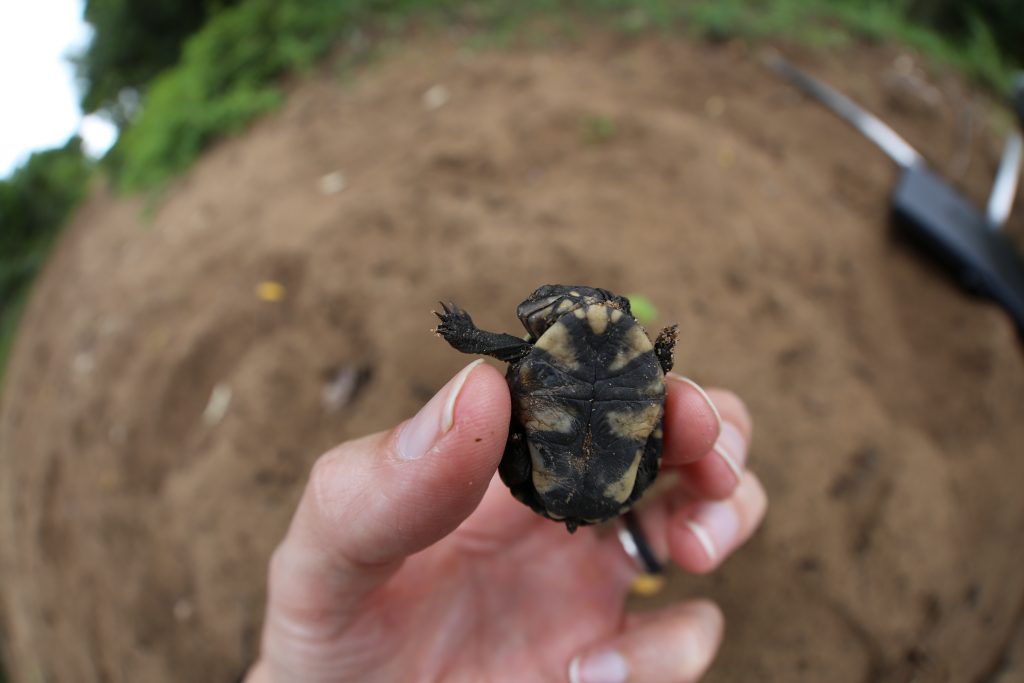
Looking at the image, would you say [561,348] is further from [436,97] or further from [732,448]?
[436,97]

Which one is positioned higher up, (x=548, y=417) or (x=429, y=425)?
(x=429, y=425)

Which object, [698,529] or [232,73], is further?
Result: [232,73]

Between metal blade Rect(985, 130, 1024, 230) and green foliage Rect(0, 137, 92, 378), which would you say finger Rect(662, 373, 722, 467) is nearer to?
metal blade Rect(985, 130, 1024, 230)

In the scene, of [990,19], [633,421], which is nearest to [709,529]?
[633,421]

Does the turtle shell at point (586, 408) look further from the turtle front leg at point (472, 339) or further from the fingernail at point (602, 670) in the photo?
the fingernail at point (602, 670)

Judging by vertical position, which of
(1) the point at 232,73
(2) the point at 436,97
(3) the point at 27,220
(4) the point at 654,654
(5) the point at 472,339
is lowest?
(3) the point at 27,220

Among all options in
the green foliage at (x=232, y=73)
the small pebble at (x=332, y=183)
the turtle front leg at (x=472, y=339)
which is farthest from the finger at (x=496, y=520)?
the green foliage at (x=232, y=73)

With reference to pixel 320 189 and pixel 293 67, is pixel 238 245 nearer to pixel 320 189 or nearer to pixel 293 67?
pixel 320 189
